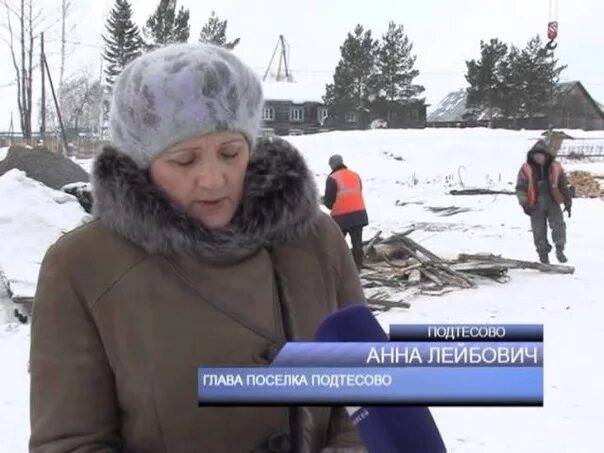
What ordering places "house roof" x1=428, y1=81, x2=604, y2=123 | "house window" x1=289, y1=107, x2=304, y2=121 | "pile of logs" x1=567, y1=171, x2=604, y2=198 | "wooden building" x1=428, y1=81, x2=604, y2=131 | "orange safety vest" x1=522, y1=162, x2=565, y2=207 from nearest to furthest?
1. "orange safety vest" x1=522, y1=162, x2=565, y2=207
2. "pile of logs" x1=567, y1=171, x2=604, y2=198
3. "wooden building" x1=428, y1=81, x2=604, y2=131
4. "house window" x1=289, y1=107, x2=304, y2=121
5. "house roof" x1=428, y1=81, x2=604, y2=123

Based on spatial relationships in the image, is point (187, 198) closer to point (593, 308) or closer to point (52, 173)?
point (593, 308)

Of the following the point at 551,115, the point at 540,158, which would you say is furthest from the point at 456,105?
the point at 540,158

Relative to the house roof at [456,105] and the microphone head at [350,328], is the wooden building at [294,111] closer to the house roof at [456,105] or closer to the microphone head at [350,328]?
the house roof at [456,105]

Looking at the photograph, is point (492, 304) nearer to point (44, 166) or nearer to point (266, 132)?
point (266, 132)

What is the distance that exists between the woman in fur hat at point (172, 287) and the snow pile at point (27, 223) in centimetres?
599

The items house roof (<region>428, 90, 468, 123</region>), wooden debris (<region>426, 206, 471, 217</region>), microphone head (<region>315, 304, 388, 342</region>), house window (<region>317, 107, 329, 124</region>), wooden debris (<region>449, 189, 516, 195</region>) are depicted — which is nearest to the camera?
microphone head (<region>315, 304, 388, 342</region>)

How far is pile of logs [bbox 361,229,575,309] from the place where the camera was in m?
8.52

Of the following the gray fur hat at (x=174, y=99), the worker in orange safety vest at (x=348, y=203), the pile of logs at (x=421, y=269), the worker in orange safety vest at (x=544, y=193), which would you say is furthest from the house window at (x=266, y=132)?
the worker in orange safety vest at (x=544, y=193)

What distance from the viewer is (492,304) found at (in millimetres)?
7523

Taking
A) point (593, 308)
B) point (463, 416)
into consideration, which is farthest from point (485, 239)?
point (463, 416)

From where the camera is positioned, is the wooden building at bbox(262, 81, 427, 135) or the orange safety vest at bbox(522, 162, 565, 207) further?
the wooden building at bbox(262, 81, 427, 135)

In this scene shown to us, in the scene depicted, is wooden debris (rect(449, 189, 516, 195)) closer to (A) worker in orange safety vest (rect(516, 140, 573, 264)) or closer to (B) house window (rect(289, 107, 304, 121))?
(A) worker in orange safety vest (rect(516, 140, 573, 264))

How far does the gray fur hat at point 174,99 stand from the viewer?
1312mm
